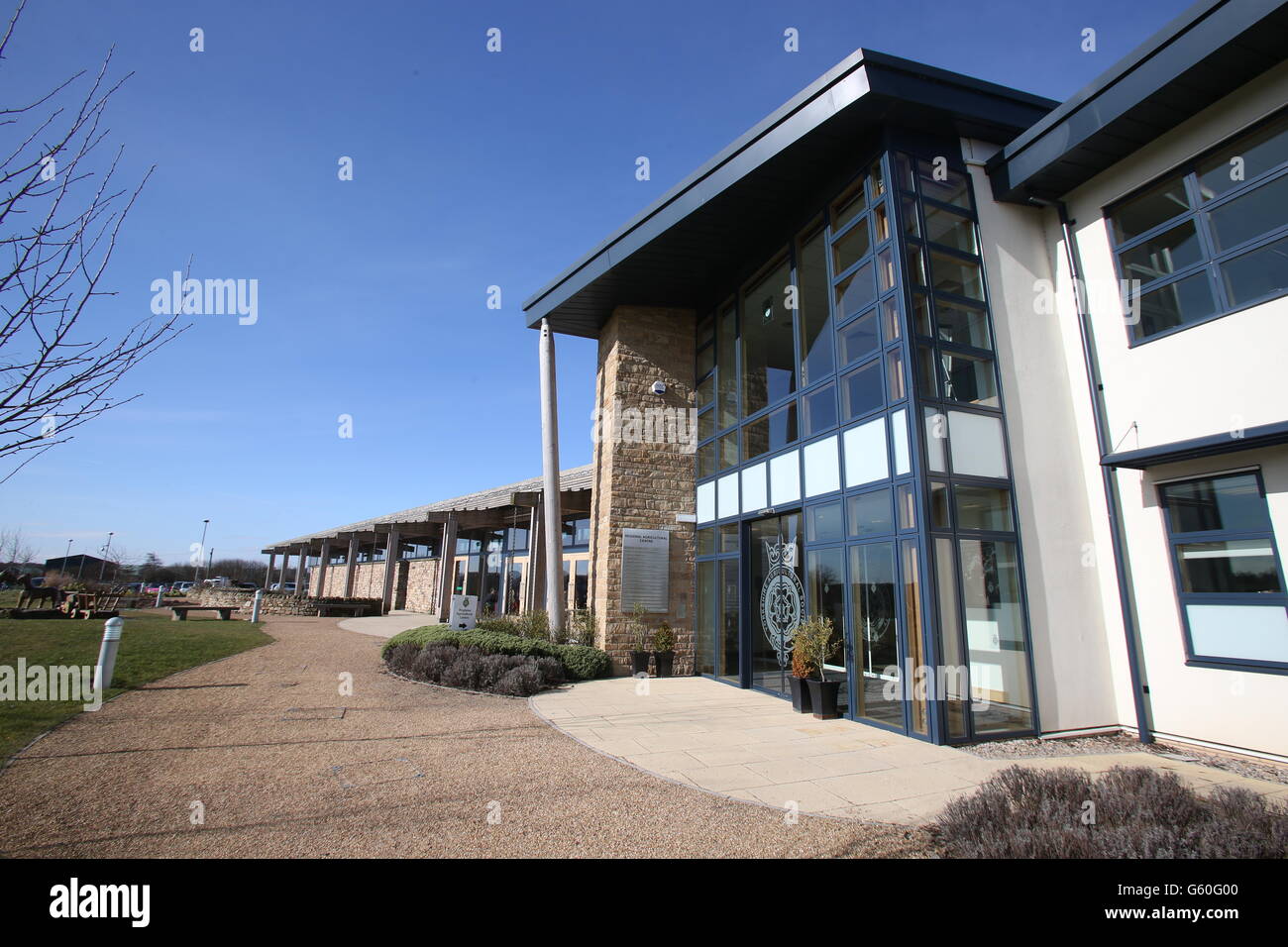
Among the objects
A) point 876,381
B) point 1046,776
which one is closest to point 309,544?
point 876,381

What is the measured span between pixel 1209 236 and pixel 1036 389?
6.89 ft

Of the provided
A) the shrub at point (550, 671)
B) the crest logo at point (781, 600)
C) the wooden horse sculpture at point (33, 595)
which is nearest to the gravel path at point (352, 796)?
the shrub at point (550, 671)

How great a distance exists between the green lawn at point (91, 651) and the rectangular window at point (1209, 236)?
453 inches

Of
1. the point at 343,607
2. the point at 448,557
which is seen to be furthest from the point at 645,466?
the point at 343,607

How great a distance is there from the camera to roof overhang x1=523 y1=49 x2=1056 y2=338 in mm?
7332

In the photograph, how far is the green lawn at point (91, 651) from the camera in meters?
5.98

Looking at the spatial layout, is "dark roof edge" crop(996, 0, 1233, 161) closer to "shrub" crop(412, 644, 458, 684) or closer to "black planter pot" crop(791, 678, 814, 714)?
"black planter pot" crop(791, 678, 814, 714)

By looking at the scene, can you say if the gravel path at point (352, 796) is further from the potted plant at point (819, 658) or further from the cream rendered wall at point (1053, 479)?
the cream rendered wall at point (1053, 479)

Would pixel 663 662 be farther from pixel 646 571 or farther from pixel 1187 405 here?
pixel 1187 405
